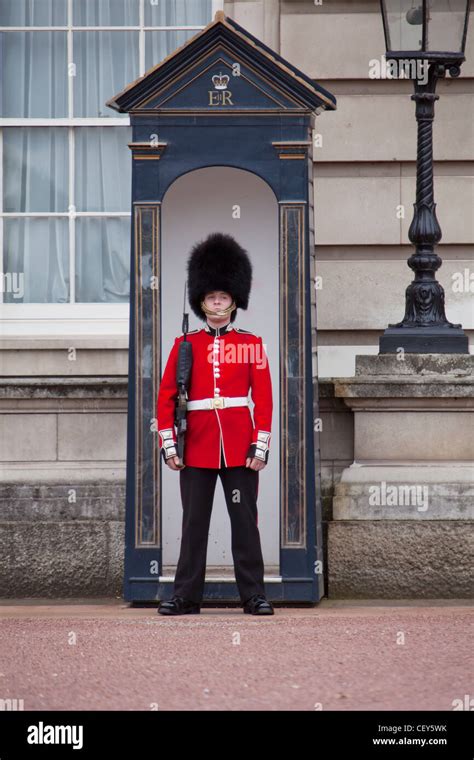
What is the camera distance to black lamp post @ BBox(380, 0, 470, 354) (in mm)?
7715

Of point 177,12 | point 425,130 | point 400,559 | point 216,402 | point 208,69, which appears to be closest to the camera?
point 216,402

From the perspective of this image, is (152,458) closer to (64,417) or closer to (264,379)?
(264,379)

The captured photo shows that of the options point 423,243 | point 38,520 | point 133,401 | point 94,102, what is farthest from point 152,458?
point 94,102

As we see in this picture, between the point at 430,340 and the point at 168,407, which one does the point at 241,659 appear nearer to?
the point at 168,407

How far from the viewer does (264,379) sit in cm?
709

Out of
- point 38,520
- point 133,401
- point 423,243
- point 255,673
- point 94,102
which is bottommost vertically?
point 255,673

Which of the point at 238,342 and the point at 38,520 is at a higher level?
the point at 238,342

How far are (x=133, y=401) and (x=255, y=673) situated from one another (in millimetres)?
2035

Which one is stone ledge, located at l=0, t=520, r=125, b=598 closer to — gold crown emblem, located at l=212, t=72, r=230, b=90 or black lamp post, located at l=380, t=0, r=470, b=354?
black lamp post, located at l=380, t=0, r=470, b=354

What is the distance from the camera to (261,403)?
7.05 m

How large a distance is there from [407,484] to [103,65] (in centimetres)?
302

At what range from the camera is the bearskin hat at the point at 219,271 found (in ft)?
23.6

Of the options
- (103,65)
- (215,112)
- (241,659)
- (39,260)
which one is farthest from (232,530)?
(103,65)

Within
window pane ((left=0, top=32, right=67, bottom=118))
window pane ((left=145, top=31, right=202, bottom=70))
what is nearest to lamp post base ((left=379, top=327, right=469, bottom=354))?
window pane ((left=145, top=31, right=202, bottom=70))
